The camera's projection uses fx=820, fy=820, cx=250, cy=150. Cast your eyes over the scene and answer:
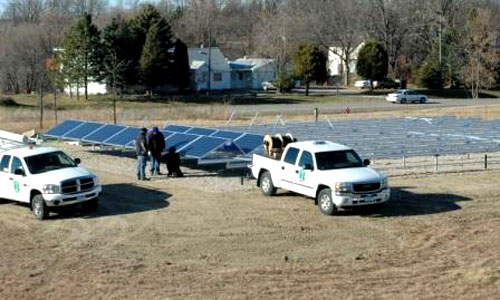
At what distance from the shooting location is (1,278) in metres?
14.2

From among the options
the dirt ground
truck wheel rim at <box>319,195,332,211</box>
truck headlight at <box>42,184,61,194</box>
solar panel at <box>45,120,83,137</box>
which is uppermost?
solar panel at <box>45,120,83,137</box>

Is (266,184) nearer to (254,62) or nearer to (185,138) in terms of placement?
(185,138)

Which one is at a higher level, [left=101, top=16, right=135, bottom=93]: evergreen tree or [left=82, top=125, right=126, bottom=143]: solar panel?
[left=101, top=16, right=135, bottom=93]: evergreen tree

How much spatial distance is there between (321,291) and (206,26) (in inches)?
5044

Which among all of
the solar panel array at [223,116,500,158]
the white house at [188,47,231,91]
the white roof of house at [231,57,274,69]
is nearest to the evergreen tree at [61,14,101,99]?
the white house at [188,47,231,91]

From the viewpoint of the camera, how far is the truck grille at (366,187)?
19234 millimetres

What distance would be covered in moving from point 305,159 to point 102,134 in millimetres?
14245

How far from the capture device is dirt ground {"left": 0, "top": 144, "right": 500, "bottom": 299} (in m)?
13.2

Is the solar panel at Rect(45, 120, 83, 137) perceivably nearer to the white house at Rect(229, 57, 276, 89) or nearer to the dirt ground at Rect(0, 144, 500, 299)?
the dirt ground at Rect(0, 144, 500, 299)

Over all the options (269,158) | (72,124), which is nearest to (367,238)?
(269,158)

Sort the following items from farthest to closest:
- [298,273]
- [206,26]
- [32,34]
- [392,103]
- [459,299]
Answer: [206,26] → [32,34] → [392,103] → [298,273] → [459,299]

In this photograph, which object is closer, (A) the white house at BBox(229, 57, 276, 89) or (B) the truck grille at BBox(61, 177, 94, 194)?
(B) the truck grille at BBox(61, 177, 94, 194)

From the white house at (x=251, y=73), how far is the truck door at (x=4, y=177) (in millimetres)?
75365

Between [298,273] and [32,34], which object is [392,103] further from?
[298,273]
